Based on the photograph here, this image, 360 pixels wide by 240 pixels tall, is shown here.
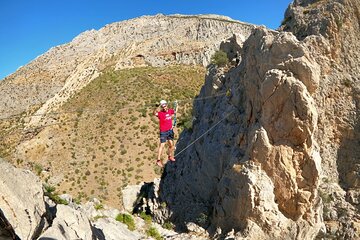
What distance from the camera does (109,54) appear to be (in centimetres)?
7356

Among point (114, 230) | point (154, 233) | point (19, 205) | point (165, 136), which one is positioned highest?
point (165, 136)

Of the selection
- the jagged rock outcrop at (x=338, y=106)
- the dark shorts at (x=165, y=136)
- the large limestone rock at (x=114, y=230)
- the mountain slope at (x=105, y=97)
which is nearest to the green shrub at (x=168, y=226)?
the large limestone rock at (x=114, y=230)

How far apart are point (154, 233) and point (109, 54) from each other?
190 feet

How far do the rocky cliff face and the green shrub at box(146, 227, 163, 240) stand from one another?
59.1 inches

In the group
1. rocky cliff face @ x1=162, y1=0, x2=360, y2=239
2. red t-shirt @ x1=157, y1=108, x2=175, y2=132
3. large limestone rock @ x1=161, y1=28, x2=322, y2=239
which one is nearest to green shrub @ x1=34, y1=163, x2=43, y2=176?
rocky cliff face @ x1=162, y1=0, x2=360, y2=239

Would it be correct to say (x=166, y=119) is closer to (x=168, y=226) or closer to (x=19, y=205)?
(x=19, y=205)

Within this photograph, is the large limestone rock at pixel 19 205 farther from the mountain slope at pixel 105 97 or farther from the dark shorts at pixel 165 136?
the mountain slope at pixel 105 97

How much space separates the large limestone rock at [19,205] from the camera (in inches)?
340

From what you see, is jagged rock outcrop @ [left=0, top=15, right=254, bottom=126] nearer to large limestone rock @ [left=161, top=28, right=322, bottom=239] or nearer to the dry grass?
the dry grass

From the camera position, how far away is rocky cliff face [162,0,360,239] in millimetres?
16000

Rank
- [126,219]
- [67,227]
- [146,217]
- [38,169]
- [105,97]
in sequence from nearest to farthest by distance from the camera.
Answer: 1. [67,227]
2. [126,219]
3. [146,217]
4. [38,169]
5. [105,97]

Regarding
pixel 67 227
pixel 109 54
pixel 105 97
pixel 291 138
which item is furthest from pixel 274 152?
pixel 109 54

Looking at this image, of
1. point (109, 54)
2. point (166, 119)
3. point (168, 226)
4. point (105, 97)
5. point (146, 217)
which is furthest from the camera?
point (109, 54)

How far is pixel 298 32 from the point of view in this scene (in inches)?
751
